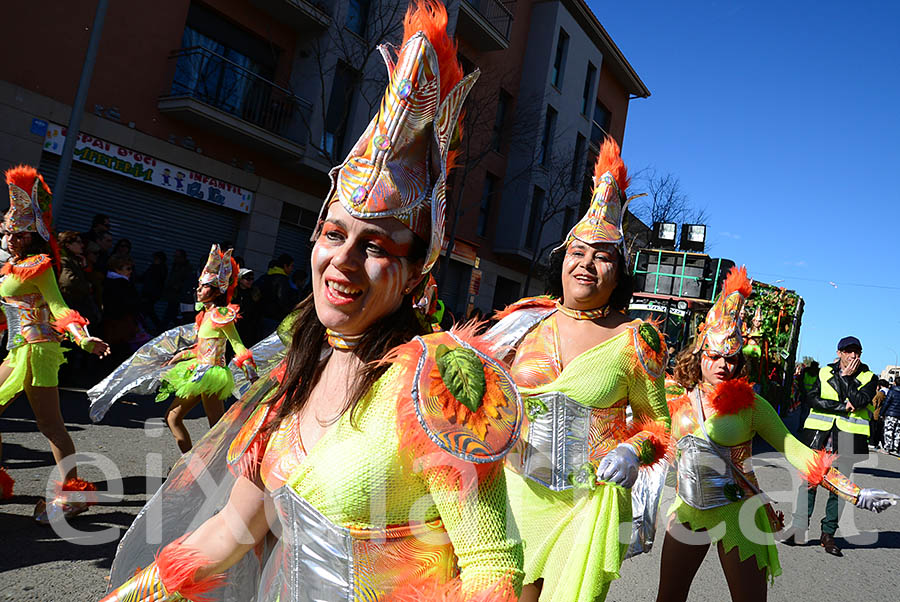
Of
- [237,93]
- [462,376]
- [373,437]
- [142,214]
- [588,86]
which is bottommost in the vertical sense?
[373,437]

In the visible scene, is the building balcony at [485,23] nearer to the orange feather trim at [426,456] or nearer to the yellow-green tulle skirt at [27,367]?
the yellow-green tulle skirt at [27,367]

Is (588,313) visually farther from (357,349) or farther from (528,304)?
(357,349)

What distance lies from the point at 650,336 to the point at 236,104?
43.2 ft

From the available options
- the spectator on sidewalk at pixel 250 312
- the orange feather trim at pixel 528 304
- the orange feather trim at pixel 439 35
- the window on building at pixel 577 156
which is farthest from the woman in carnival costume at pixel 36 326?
the window on building at pixel 577 156

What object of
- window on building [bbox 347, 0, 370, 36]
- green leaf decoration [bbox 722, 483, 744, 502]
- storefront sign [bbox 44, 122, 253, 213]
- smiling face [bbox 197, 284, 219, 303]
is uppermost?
window on building [bbox 347, 0, 370, 36]

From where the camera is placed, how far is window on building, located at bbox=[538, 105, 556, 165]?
24562 mm

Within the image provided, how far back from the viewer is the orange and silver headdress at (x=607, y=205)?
3467 millimetres

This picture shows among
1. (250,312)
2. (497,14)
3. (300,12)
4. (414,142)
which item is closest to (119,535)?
(414,142)

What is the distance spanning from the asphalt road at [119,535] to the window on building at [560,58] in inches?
743

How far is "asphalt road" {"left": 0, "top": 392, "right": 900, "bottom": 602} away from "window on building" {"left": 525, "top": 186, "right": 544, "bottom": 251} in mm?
16104

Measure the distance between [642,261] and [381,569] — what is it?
16416 mm

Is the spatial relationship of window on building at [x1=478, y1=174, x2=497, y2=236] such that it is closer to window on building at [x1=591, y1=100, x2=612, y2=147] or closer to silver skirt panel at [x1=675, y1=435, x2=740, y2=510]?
window on building at [x1=591, y1=100, x2=612, y2=147]

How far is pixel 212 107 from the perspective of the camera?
13.0m

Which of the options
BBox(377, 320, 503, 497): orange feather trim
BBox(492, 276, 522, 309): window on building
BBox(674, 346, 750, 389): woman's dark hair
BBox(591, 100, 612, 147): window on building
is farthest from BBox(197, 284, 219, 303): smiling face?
BBox(591, 100, 612, 147): window on building
